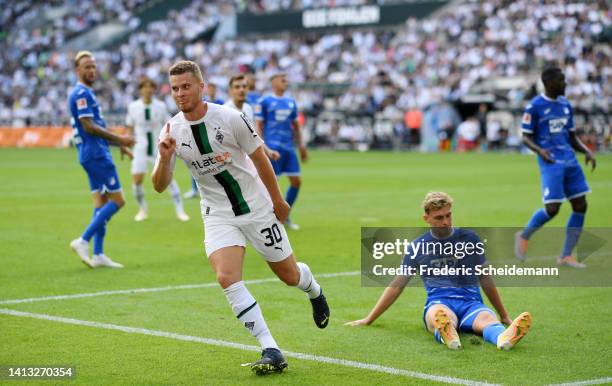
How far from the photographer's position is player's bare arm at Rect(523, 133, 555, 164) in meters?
11.5

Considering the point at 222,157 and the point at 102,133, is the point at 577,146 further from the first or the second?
the point at 222,157

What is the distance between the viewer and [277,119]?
1588 centimetres

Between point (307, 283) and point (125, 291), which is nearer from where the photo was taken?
point (307, 283)

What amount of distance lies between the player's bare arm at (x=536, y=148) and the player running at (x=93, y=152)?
15.1ft

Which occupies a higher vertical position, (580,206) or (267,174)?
(267,174)

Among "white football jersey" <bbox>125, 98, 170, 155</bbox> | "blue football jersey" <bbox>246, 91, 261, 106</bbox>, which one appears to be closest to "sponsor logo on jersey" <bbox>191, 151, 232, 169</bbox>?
"blue football jersey" <bbox>246, 91, 261, 106</bbox>

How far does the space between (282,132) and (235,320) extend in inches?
305

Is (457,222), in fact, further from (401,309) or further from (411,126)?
(411,126)

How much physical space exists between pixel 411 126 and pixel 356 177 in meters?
17.3

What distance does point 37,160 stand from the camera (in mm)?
36500

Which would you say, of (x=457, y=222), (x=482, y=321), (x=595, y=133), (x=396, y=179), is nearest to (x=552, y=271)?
(x=482, y=321)

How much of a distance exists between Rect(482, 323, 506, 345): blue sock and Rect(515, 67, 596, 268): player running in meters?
4.38

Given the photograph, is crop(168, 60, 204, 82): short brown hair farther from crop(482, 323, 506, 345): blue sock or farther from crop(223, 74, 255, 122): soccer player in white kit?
crop(223, 74, 255, 122): soccer player in white kit

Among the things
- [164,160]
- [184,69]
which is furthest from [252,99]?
[164,160]
